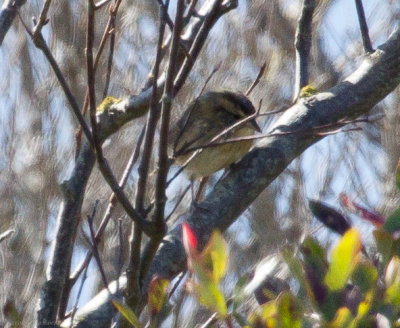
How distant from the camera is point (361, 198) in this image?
4230 millimetres

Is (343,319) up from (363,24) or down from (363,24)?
up

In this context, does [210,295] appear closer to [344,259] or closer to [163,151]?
[344,259]

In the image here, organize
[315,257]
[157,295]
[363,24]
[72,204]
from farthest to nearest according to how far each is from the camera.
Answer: [363,24], [72,204], [157,295], [315,257]

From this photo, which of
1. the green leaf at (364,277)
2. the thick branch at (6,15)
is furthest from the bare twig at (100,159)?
the thick branch at (6,15)

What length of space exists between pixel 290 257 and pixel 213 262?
93 millimetres

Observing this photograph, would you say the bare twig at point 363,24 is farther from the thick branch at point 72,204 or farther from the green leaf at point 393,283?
the green leaf at point 393,283

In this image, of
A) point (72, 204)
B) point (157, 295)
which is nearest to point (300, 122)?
point (72, 204)

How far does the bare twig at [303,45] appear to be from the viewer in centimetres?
298

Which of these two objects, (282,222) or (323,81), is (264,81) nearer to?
(323,81)

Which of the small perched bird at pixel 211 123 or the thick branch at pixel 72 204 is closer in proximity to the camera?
the thick branch at pixel 72 204

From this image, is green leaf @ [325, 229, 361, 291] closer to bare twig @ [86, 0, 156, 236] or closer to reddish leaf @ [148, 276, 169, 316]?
reddish leaf @ [148, 276, 169, 316]

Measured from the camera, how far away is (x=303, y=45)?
3059mm

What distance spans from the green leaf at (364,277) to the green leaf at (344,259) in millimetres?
32

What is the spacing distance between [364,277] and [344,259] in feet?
0.23
